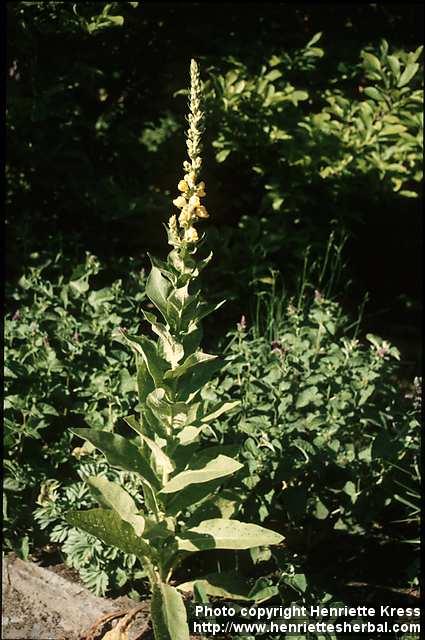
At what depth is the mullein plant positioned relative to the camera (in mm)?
2662

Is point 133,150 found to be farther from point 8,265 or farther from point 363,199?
point 363,199

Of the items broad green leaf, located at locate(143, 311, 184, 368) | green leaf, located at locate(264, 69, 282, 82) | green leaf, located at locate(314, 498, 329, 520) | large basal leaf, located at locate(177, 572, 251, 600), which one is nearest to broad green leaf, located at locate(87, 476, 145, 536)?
large basal leaf, located at locate(177, 572, 251, 600)

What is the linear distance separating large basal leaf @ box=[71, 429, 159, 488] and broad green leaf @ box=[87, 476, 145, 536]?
12cm

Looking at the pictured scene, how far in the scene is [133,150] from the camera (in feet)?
17.0

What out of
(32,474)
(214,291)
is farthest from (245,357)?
(214,291)

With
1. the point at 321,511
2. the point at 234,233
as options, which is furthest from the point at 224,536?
the point at 234,233

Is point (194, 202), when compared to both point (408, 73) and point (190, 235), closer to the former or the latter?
point (190, 235)

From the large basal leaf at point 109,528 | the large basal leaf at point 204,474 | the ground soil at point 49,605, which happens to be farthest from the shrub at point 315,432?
the ground soil at point 49,605

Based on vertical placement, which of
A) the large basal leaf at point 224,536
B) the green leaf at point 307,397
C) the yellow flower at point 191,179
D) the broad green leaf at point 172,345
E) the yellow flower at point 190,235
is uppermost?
the yellow flower at point 191,179

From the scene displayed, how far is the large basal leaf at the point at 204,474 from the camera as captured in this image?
2.67 metres

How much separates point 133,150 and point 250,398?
2413mm

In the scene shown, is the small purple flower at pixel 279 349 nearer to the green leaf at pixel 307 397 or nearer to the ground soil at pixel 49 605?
the green leaf at pixel 307 397

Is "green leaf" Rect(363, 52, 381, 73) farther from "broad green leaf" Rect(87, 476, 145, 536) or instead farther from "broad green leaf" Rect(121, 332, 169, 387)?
"broad green leaf" Rect(87, 476, 145, 536)

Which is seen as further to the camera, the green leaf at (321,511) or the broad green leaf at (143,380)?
the green leaf at (321,511)
